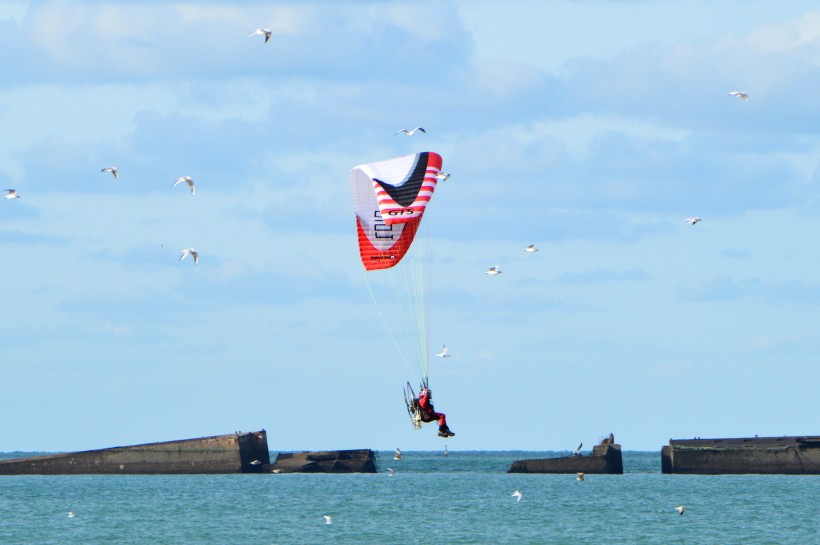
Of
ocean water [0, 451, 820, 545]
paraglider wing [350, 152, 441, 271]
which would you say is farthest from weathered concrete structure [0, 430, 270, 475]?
paraglider wing [350, 152, 441, 271]

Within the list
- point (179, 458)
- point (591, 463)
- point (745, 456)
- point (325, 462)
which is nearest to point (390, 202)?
point (745, 456)

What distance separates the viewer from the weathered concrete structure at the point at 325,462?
128m

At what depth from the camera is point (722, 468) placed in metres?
116

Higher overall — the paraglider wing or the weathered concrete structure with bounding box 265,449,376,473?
the paraglider wing

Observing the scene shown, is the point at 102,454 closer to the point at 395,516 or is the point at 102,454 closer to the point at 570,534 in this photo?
Result: the point at 395,516

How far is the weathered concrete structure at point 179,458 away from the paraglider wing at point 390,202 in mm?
74358

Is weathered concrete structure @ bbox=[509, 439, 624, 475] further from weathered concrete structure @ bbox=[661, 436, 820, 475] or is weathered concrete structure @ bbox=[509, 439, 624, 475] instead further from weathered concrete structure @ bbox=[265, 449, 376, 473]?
weathered concrete structure @ bbox=[265, 449, 376, 473]

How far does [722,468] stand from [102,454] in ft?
181

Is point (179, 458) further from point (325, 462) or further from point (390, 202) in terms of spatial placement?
point (390, 202)

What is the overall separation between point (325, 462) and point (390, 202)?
278 ft

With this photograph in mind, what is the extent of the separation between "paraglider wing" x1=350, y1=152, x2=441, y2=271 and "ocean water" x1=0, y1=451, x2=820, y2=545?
1942 cm

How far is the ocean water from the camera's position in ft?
219

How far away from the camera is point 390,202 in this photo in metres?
47.5

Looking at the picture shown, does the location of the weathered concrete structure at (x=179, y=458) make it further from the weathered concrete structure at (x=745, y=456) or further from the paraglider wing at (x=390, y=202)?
the paraglider wing at (x=390, y=202)
